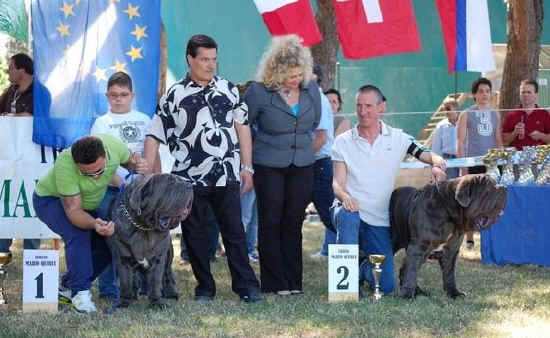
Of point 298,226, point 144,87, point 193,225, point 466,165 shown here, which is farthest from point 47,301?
point 466,165

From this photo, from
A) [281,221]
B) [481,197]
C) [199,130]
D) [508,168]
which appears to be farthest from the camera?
[508,168]

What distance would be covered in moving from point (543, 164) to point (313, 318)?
3.22 metres

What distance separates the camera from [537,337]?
4.67m

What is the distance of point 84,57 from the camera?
24.2 feet

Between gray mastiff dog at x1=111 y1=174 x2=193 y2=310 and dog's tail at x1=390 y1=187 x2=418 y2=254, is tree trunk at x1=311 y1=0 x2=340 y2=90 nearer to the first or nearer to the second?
dog's tail at x1=390 y1=187 x2=418 y2=254

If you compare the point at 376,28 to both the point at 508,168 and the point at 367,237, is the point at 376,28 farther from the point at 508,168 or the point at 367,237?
the point at 367,237

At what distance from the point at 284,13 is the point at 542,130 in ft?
8.42

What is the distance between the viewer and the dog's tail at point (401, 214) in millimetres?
5859

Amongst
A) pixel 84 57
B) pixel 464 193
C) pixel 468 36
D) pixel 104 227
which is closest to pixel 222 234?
pixel 104 227

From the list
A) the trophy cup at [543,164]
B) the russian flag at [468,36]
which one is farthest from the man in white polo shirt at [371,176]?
the russian flag at [468,36]

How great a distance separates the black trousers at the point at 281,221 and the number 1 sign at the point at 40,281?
141 cm

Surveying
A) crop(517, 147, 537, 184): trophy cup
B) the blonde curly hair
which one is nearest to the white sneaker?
the blonde curly hair

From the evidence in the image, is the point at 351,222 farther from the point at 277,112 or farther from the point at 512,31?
the point at 512,31

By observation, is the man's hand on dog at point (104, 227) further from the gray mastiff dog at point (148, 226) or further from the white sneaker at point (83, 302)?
the white sneaker at point (83, 302)
